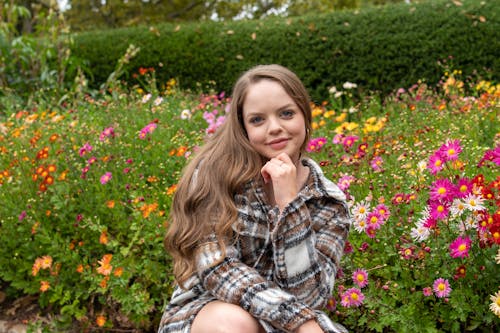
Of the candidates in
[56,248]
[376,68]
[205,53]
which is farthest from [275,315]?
[205,53]

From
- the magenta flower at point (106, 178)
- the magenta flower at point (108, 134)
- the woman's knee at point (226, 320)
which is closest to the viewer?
the woman's knee at point (226, 320)

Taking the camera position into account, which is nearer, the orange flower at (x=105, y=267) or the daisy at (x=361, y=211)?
the daisy at (x=361, y=211)

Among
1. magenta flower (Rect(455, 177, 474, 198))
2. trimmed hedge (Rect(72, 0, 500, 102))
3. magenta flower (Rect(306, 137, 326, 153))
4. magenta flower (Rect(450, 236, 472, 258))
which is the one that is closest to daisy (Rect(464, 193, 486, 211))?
magenta flower (Rect(455, 177, 474, 198))

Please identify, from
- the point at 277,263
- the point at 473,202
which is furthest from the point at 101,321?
the point at 473,202

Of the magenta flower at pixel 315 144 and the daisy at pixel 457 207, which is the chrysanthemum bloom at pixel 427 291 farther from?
the magenta flower at pixel 315 144

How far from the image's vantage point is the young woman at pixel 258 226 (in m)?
1.74

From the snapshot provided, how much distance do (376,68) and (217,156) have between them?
4620 mm

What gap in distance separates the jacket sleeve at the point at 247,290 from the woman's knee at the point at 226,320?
27mm

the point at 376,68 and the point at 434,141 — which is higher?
the point at 434,141

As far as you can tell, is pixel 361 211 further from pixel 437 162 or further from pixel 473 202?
pixel 473 202

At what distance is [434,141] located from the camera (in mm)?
3070

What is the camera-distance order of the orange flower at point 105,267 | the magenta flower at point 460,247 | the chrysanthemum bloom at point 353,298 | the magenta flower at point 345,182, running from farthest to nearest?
the orange flower at point 105,267 → the magenta flower at point 345,182 → the chrysanthemum bloom at point 353,298 → the magenta flower at point 460,247

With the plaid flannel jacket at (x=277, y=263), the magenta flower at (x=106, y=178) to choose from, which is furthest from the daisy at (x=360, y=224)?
the magenta flower at (x=106, y=178)

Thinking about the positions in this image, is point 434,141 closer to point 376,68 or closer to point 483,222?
point 483,222
